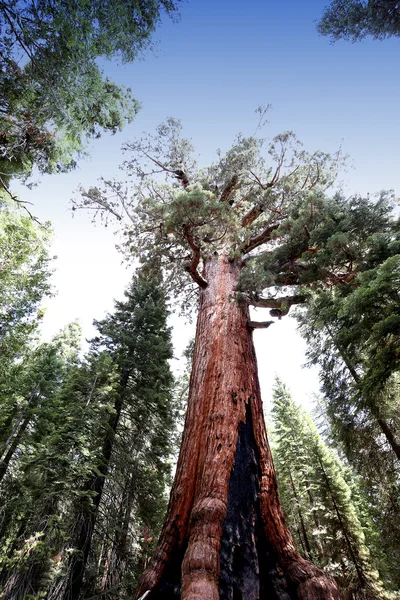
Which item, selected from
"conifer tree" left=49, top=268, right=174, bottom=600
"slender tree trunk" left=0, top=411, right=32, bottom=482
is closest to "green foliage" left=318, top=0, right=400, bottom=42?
"conifer tree" left=49, top=268, right=174, bottom=600

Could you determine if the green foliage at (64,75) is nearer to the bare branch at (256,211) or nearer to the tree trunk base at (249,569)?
the bare branch at (256,211)

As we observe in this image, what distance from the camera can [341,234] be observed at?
172 inches

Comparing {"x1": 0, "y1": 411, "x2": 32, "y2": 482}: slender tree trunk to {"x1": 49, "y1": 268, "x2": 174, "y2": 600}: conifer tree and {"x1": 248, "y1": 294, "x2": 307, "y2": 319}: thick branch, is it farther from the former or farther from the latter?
{"x1": 248, "y1": 294, "x2": 307, "y2": 319}: thick branch

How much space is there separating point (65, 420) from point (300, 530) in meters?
15.8

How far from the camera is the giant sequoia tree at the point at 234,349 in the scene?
2580 mm

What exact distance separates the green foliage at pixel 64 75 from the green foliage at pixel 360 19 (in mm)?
4604

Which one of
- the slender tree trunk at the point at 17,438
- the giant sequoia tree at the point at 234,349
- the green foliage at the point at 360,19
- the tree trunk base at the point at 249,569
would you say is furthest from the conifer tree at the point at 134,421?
the green foliage at the point at 360,19

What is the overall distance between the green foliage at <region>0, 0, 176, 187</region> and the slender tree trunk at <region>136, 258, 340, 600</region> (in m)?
5.08

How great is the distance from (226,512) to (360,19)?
31.9ft

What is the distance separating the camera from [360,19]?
649 cm

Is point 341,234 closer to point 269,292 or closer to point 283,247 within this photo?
point 283,247

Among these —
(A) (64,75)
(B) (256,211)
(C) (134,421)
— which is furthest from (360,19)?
(C) (134,421)

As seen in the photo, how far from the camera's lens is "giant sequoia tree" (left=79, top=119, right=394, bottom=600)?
258 cm

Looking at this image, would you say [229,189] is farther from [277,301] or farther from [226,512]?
[226,512]
